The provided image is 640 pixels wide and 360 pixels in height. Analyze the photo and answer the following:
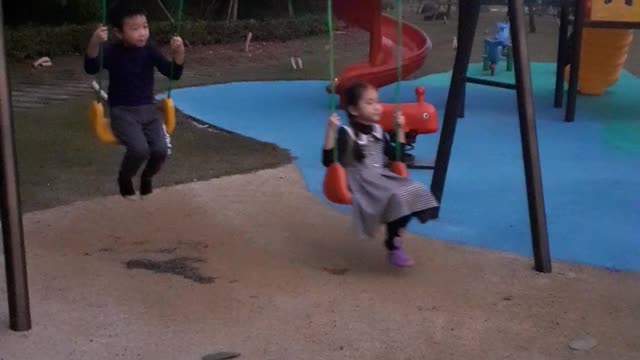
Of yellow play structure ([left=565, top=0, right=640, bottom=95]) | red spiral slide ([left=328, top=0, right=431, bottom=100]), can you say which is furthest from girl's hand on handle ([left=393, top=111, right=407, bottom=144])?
yellow play structure ([left=565, top=0, right=640, bottom=95])

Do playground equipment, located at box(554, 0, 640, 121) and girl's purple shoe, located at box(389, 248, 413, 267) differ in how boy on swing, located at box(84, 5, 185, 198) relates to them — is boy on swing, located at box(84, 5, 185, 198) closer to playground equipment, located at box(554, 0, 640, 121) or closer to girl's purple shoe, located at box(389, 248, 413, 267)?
girl's purple shoe, located at box(389, 248, 413, 267)

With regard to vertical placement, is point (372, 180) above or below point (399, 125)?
below

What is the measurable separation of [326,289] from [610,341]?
148 centimetres

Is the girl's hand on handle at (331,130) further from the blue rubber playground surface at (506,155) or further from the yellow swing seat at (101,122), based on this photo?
the blue rubber playground surface at (506,155)

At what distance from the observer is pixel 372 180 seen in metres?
5.28

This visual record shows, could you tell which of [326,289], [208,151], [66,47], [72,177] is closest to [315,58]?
[66,47]

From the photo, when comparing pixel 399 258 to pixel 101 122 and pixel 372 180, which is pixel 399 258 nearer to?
pixel 372 180

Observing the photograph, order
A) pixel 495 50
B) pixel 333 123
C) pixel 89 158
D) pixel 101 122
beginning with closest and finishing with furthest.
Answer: pixel 333 123 < pixel 101 122 < pixel 89 158 < pixel 495 50

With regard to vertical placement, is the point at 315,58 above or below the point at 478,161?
below

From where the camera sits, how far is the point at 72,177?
731 centimetres

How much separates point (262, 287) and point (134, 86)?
5.19 ft

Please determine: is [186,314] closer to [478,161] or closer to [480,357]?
[480,357]

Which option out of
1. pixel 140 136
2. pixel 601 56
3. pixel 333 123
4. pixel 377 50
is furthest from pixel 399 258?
pixel 601 56

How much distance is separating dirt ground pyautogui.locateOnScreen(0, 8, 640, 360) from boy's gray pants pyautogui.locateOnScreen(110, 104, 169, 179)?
493 millimetres
